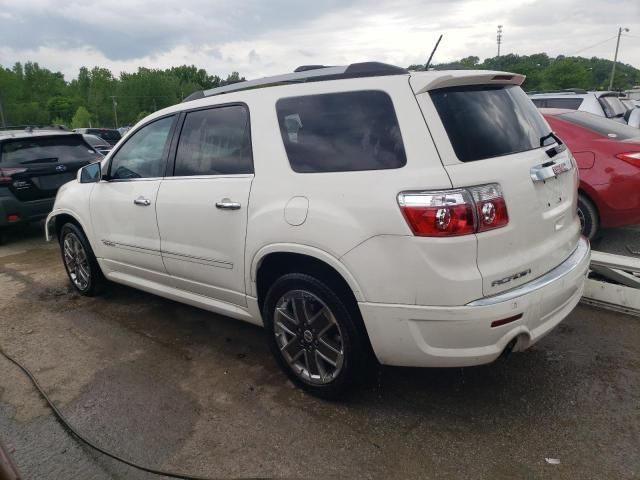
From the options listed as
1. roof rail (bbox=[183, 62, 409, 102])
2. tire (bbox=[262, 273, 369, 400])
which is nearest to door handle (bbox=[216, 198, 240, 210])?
tire (bbox=[262, 273, 369, 400])

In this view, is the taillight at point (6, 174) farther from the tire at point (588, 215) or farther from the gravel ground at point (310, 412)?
the tire at point (588, 215)

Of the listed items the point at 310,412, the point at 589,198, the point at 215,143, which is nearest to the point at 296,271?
the point at 310,412

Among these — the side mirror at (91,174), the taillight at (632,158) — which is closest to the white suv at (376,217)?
the side mirror at (91,174)

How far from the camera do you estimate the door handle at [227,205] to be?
3141 millimetres

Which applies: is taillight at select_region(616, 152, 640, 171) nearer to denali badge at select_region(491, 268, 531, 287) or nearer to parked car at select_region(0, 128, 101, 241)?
denali badge at select_region(491, 268, 531, 287)

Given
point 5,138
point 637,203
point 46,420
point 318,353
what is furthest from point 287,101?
point 5,138

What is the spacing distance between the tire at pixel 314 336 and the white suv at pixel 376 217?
0.01 m

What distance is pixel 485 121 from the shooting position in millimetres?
2691

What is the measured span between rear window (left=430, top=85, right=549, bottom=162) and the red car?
261cm

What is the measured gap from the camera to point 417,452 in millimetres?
2580

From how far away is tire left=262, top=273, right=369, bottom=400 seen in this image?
2.77 meters

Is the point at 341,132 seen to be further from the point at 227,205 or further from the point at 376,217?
the point at 227,205

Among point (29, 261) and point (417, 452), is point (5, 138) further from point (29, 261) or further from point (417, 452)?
point (417, 452)

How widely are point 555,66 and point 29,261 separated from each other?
8604cm
